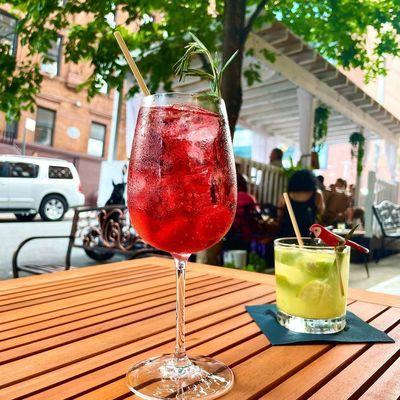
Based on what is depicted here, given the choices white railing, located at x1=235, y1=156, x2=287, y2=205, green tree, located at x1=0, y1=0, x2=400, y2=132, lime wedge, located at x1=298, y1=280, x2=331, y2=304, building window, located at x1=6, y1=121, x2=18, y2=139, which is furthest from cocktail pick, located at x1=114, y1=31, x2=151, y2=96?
white railing, located at x1=235, y1=156, x2=287, y2=205

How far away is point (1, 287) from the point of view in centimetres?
98

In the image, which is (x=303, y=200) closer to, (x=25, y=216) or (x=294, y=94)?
(x=25, y=216)

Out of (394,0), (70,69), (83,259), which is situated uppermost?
(394,0)

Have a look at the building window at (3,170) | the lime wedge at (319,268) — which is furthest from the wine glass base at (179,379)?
the building window at (3,170)

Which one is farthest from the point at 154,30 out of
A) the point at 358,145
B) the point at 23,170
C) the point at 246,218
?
the point at 358,145

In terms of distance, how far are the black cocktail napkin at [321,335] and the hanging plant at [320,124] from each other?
26.0ft

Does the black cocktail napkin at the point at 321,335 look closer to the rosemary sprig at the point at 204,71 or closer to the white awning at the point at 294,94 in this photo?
the rosemary sprig at the point at 204,71

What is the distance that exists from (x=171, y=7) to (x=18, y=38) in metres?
1.77

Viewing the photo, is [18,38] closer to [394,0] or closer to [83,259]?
[83,259]

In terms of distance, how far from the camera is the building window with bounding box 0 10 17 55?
170 inches

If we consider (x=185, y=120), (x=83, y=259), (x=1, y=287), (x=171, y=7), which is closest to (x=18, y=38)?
(x=171, y=7)

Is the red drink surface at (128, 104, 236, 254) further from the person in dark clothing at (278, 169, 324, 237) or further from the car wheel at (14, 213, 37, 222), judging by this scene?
the car wheel at (14, 213, 37, 222)

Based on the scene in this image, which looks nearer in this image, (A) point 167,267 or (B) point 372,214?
(A) point 167,267

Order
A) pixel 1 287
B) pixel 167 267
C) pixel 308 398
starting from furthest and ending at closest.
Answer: pixel 167 267 → pixel 1 287 → pixel 308 398
